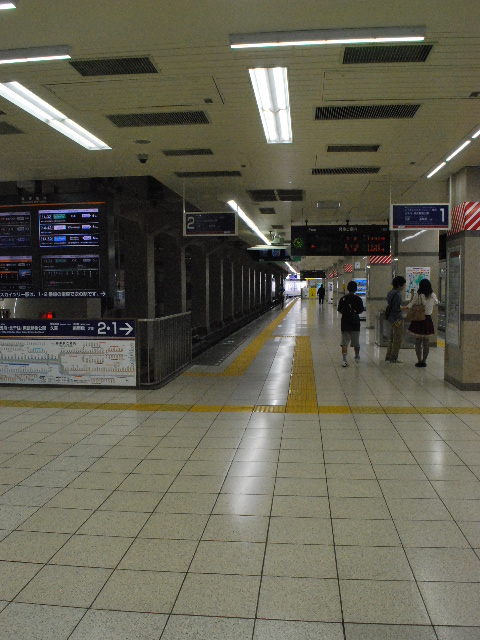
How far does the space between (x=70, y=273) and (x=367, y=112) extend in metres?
5.15

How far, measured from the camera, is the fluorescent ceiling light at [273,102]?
455cm

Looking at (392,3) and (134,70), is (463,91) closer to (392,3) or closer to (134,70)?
(392,3)

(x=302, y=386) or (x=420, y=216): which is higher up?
(x=420, y=216)

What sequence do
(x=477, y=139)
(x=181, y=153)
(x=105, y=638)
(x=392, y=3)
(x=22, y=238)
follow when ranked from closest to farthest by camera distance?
(x=105, y=638)
(x=392, y=3)
(x=477, y=139)
(x=181, y=153)
(x=22, y=238)

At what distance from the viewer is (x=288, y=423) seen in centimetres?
581

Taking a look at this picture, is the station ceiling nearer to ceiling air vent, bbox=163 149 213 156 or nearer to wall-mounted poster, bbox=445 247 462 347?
ceiling air vent, bbox=163 149 213 156

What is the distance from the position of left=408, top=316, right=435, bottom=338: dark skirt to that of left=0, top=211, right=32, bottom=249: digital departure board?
265 inches

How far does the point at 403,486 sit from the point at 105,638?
248 cm

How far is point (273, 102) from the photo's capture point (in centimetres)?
519

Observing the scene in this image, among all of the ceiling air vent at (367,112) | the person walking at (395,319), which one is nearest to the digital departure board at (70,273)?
the ceiling air vent at (367,112)

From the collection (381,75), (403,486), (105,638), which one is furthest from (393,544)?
(381,75)

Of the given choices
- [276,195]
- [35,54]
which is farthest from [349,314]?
[35,54]

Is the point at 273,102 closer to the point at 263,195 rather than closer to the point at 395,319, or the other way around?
the point at 263,195

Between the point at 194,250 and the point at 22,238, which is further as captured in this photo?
the point at 194,250
